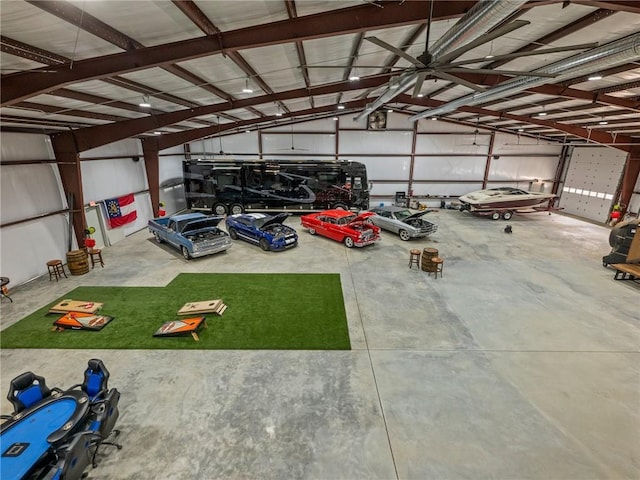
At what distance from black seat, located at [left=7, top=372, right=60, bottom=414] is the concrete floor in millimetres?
1029

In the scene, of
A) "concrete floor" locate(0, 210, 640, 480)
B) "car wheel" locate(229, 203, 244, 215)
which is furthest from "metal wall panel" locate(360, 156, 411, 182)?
"concrete floor" locate(0, 210, 640, 480)

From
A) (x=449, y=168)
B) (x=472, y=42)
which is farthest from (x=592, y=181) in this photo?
(x=472, y=42)

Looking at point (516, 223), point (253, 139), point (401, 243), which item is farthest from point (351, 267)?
point (253, 139)

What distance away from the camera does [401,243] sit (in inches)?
467

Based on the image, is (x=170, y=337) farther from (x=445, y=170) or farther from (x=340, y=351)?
(x=445, y=170)

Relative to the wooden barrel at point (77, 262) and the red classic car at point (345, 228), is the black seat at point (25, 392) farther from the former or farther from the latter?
the red classic car at point (345, 228)

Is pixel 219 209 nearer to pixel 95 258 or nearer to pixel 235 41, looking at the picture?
pixel 95 258

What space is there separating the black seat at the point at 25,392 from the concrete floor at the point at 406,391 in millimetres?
1029

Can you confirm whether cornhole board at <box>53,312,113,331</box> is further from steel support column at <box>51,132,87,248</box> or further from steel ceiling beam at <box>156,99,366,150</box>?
steel ceiling beam at <box>156,99,366,150</box>

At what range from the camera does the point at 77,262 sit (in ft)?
28.2

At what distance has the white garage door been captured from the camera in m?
15.9

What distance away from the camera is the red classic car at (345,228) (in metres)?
10.9

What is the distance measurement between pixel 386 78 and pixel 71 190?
1089 cm

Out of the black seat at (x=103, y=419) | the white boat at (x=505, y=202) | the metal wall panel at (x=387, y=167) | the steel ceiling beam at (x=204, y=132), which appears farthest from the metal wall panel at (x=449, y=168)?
the black seat at (x=103, y=419)
